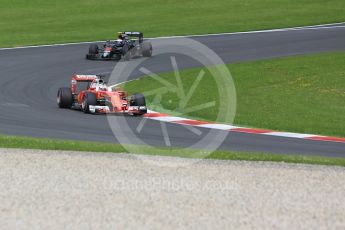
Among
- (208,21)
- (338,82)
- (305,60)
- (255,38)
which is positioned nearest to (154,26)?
(208,21)

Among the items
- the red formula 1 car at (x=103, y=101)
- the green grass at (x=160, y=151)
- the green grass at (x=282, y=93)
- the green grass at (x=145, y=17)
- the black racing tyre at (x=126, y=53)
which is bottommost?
the green grass at (x=145, y=17)

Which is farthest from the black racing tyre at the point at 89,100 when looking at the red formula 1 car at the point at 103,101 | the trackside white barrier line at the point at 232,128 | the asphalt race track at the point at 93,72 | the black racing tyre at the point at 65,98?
the trackside white barrier line at the point at 232,128

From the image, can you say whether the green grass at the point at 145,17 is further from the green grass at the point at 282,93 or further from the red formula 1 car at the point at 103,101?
the red formula 1 car at the point at 103,101

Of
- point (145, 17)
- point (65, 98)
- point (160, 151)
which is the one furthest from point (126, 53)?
point (160, 151)

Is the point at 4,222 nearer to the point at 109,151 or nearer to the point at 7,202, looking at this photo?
the point at 7,202

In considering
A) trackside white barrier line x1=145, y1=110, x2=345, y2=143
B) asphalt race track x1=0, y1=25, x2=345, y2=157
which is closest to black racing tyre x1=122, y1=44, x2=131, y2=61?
asphalt race track x1=0, y1=25, x2=345, y2=157

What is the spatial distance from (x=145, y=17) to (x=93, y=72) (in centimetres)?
1876

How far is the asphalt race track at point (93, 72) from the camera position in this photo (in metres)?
18.7

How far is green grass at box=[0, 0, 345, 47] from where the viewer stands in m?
45.0

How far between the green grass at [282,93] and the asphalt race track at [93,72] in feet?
5.73

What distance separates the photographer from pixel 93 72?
1272 inches

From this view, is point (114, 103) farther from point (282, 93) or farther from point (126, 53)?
point (126, 53)

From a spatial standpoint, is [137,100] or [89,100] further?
[89,100]

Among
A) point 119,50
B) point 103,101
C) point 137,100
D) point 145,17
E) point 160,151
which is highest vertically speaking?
point 160,151
